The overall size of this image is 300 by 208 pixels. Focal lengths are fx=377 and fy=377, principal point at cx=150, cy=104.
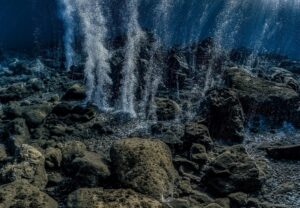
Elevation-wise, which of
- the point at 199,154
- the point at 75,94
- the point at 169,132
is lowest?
the point at 199,154

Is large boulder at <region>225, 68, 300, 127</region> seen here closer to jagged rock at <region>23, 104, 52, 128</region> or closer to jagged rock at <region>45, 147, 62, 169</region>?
jagged rock at <region>45, 147, 62, 169</region>

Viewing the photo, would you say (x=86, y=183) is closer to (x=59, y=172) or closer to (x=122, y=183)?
(x=122, y=183)

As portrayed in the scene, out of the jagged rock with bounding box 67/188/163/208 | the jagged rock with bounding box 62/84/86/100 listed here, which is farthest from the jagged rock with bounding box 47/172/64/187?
the jagged rock with bounding box 62/84/86/100

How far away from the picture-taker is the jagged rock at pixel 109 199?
784 centimetres

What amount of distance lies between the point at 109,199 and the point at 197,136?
548cm

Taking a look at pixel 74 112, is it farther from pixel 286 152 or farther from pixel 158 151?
pixel 286 152

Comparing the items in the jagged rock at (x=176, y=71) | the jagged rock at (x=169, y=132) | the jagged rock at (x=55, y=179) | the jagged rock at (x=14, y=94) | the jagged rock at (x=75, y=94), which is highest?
the jagged rock at (x=176, y=71)

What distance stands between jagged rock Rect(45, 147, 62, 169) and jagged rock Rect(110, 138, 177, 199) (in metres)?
2.35

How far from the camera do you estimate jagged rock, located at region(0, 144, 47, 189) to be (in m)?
10.1

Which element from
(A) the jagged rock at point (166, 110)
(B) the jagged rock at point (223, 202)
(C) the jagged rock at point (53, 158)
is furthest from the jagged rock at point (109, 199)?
(A) the jagged rock at point (166, 110)

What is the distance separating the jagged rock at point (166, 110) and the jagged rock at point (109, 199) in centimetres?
780

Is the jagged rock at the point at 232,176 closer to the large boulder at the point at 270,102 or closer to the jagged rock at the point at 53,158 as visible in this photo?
the jagged rock at the point at 53,158

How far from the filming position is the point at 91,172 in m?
9.58

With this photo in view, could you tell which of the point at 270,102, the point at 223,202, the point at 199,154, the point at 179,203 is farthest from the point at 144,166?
the point at 270,102
